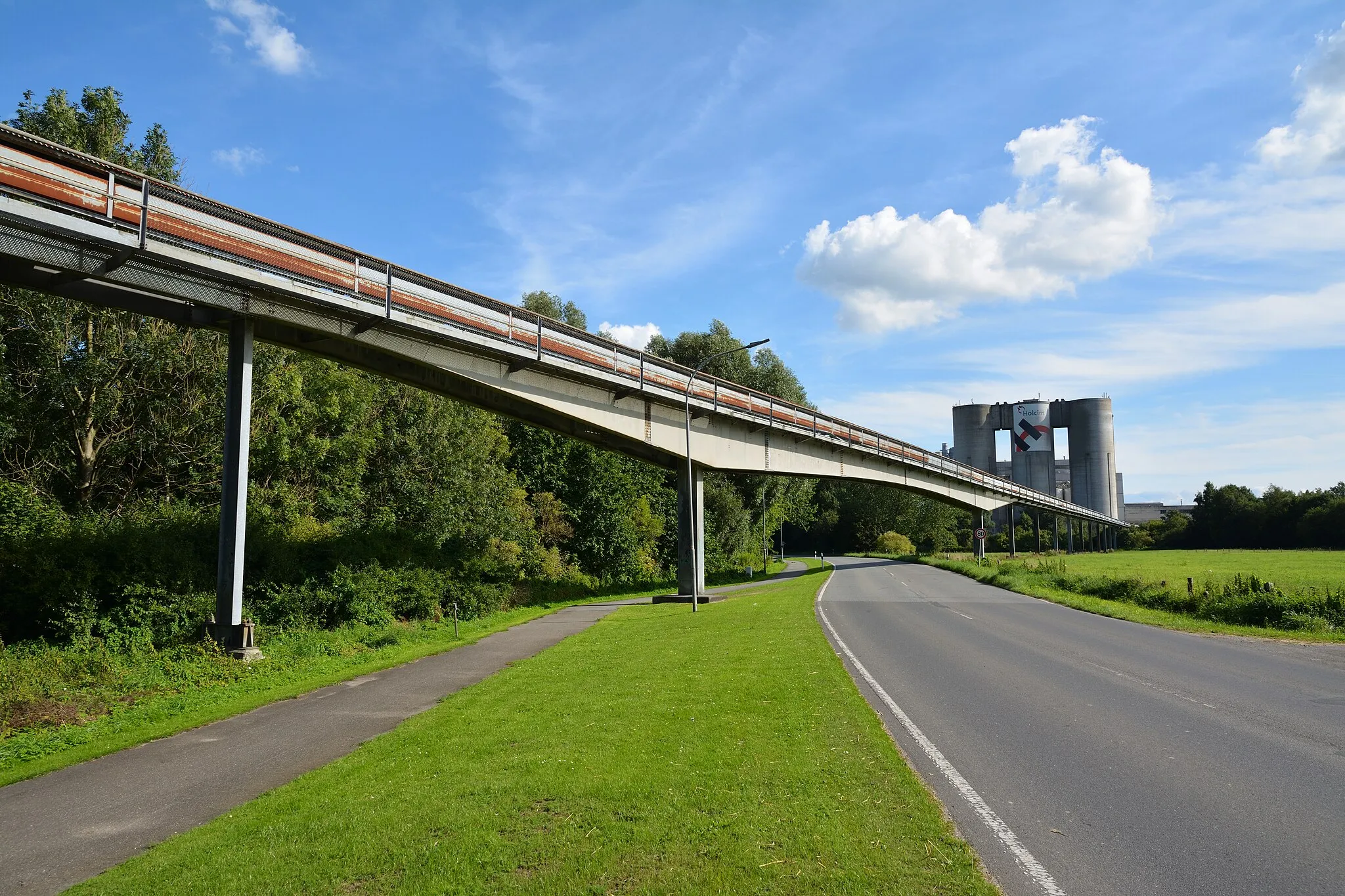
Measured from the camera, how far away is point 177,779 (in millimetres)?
8539

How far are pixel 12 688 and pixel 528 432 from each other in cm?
3460

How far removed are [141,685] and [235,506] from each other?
165 inches

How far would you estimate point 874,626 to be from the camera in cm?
1994

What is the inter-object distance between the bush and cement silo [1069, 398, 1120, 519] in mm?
33066

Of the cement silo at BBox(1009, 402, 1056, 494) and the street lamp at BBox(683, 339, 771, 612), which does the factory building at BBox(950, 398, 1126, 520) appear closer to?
the cement silo at BBox(1009, 402, 1056, 494)

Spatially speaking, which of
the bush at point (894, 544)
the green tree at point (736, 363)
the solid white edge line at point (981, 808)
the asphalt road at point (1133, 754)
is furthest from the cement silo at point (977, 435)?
the solid white edge line at point (981, 808)

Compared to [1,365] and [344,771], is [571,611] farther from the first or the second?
[344,771]

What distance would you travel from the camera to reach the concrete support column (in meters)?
32.0

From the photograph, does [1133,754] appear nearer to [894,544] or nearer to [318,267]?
[318,267]

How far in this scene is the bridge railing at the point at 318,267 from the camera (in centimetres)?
1369

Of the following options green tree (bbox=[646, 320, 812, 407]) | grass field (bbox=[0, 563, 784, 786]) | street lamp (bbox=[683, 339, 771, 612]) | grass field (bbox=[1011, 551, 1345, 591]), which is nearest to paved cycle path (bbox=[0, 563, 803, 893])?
grass field (bbox=[0, 563, 784, 786])

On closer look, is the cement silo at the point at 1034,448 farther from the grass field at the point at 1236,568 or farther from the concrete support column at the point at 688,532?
the concrete support column at the point at 688,532

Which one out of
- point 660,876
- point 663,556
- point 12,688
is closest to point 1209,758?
point 660,876

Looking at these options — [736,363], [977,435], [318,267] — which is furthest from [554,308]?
[977,435]
